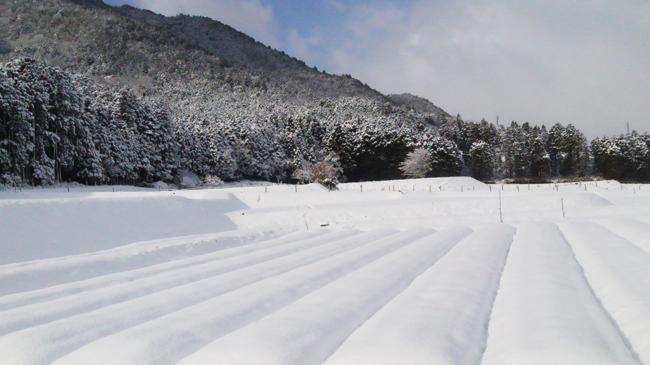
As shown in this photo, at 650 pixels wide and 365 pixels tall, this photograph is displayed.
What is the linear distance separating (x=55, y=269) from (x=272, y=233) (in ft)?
23.1

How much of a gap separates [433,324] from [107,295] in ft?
16.3

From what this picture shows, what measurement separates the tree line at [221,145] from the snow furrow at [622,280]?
2325cm

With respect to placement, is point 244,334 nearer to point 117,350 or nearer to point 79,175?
point 117,350

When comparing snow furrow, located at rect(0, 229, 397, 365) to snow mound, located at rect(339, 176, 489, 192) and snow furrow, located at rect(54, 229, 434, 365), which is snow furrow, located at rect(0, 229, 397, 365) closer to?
snow furrow, located at rect(54, 229, 434, 365)

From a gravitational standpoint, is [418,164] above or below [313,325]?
above

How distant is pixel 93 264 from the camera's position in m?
8.45

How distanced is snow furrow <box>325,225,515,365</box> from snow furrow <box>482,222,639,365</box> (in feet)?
0.57

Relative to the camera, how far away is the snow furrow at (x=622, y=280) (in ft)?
12.2

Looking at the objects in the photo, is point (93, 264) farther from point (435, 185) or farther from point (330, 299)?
point (435, 185)

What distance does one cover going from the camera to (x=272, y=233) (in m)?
13.7

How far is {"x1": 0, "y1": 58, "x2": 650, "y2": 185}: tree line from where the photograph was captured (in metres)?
27.1

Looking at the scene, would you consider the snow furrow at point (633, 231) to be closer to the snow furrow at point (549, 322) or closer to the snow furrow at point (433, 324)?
the snow furrow at point (549, 322)

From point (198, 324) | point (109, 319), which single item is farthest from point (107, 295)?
point (198, 324)

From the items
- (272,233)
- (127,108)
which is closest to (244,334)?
(272,233)
